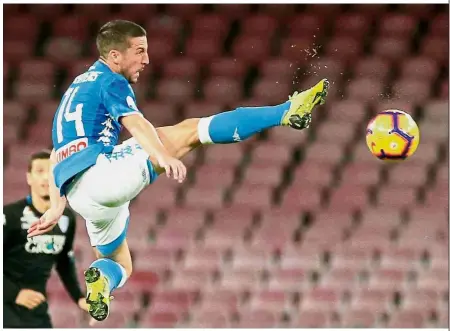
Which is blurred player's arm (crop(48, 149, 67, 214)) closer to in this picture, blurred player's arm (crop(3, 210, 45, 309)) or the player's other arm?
the player's other arm

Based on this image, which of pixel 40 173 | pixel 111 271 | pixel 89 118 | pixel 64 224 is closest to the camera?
pixel 89 118

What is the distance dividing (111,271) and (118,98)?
0.71 metres

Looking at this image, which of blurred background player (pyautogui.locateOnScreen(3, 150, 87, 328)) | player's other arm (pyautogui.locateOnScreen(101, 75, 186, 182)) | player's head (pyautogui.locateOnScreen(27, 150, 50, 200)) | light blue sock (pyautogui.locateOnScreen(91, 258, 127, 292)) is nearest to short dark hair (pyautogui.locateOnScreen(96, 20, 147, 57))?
player's other arm (pyautogui.locateOnScreen(101, 75, 186, 182))

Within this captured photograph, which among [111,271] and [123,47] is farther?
[111,271]

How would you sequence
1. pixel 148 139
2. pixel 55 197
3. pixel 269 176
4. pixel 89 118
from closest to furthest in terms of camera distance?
pixel 148 139, pixel 89 118, pixel 55 197, pixel 269 176

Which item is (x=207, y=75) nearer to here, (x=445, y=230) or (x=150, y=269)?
→ (x=150, y=269)

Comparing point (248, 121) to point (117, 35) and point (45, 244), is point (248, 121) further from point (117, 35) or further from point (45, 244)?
point (45, 244)

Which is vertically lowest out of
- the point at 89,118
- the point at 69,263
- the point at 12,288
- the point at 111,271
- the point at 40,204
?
the point at 12,288

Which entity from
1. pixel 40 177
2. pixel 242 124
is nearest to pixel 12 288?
pixel 40 177

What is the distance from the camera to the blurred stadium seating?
7.15 m

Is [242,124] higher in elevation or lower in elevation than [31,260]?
Result: higher

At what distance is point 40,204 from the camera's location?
5195mm

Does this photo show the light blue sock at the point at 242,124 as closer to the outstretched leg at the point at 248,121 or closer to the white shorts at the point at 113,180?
the outstretched leg at the point at 248,121

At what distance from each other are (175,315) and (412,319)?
5.31 feet
